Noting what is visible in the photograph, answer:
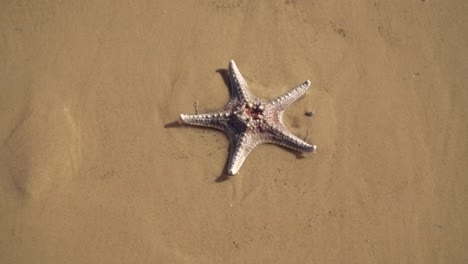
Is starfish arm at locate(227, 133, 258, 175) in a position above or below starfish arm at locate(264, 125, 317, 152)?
below

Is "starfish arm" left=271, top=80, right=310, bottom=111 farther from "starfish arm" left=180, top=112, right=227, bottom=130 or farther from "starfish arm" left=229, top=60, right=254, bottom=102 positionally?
"starfish arm" left=180, top=112, right=227, bottom=130

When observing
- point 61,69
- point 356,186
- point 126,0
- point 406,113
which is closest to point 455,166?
point 406,113

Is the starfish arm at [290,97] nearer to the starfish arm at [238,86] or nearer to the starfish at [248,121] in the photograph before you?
the starfish at [248,121]

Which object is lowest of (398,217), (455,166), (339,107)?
(398,217)

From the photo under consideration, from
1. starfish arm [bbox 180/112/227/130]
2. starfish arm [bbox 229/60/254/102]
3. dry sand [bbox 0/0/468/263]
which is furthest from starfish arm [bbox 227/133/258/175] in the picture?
starfish arm [bbox 229/60/254/102]

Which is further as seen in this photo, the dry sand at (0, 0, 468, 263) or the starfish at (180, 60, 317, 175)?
the dry sand at (0, 0, 468, 263)

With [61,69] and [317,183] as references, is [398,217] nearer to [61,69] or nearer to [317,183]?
[317,183]

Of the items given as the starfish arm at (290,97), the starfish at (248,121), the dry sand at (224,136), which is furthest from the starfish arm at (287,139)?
the starfish arm at (290,97)
